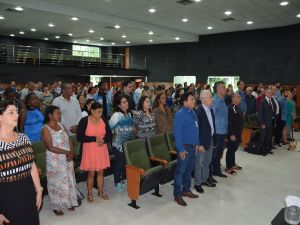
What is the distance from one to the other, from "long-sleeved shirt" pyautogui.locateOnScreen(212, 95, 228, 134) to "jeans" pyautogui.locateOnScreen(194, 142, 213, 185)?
17.3 inches

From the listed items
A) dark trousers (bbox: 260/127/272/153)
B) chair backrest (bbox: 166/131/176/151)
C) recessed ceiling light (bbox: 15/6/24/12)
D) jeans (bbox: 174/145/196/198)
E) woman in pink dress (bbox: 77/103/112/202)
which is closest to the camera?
woman in pink dress (bbox: 77/103/112/202)

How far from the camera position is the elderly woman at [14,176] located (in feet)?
7.00

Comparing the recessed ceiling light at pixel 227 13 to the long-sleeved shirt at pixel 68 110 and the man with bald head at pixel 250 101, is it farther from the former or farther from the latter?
the long-sleeved shirt at pixel 68 110

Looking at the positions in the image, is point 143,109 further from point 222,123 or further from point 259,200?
point 259,200

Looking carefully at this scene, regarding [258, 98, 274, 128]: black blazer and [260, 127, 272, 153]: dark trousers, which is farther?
[260, 127, 272, 153]: dark trousers

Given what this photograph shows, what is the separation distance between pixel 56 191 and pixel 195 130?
2.05 metres

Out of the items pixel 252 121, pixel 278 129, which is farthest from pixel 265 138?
pixel 278 129

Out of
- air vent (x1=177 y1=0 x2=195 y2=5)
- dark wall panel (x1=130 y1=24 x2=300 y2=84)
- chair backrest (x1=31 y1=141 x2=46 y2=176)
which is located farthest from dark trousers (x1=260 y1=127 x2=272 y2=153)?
dark wall panel (x1=130 y1=24 x2=300 y2=84)

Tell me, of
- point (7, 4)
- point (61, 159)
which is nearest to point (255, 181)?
point (61, 159)

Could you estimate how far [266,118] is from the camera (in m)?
6.58

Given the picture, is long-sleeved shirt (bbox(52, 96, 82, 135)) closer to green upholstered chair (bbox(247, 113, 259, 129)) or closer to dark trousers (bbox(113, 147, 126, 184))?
dark trousers (bbox(113, 147, 126, 184))

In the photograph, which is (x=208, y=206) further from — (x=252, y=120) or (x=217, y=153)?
(x=252, y=120)

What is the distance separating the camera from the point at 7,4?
994 centimetres

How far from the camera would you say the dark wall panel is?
13.9 meters
